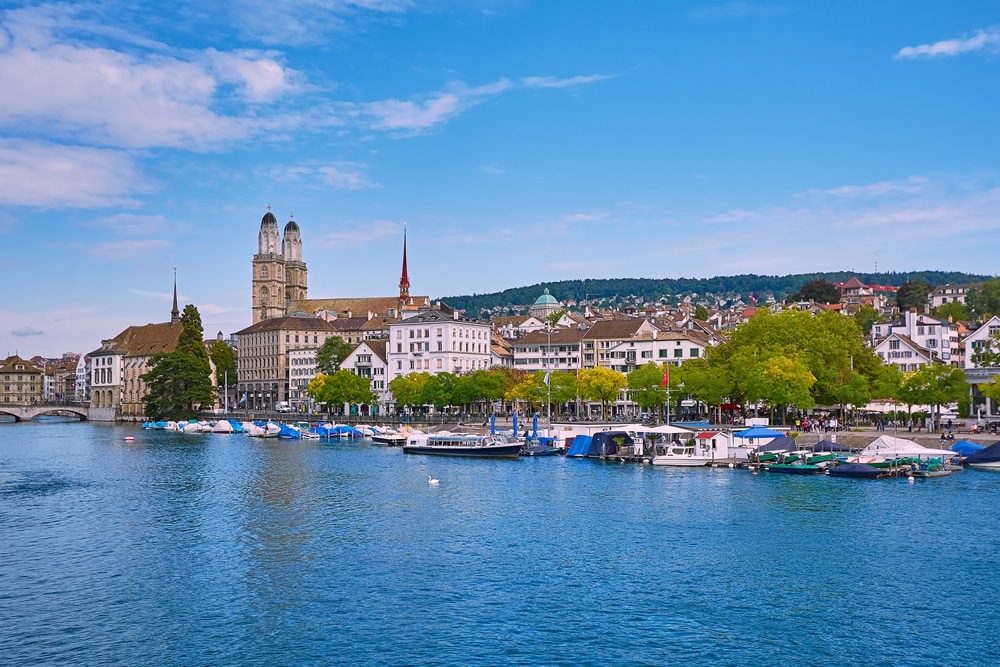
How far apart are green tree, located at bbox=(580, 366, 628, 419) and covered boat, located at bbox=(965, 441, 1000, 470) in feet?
162

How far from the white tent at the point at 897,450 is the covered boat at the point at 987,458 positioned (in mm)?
1530

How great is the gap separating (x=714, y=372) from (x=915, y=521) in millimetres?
53024

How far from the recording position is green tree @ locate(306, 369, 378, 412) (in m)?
127

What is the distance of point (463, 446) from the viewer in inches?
3098

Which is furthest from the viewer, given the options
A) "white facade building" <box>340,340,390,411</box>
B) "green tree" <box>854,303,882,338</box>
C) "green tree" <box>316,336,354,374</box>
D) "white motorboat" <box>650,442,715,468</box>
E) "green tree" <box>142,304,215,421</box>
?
"green tree" <box>854,303,882,338</box>

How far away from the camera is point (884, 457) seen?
2362 inches

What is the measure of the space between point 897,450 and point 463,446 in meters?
33.9

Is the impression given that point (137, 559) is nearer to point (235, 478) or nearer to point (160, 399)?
point (235, 478)

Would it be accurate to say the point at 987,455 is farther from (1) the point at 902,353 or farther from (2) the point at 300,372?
(2) the point at 300,372

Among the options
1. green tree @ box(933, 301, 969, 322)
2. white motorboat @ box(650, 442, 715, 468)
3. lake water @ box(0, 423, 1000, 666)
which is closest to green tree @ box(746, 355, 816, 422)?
white motorboat @ box(650, 442, 715, 468)

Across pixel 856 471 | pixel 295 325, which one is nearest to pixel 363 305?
pixel 295 325

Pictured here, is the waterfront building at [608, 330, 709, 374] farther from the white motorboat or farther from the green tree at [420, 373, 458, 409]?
the white motorboat

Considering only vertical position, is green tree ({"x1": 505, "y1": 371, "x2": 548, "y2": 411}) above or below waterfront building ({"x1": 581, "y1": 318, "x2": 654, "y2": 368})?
below

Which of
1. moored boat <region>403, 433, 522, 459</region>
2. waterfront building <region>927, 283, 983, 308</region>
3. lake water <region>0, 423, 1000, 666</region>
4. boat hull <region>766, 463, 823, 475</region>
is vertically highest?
waterfront building <region>927, 283, 983, 308</region>
